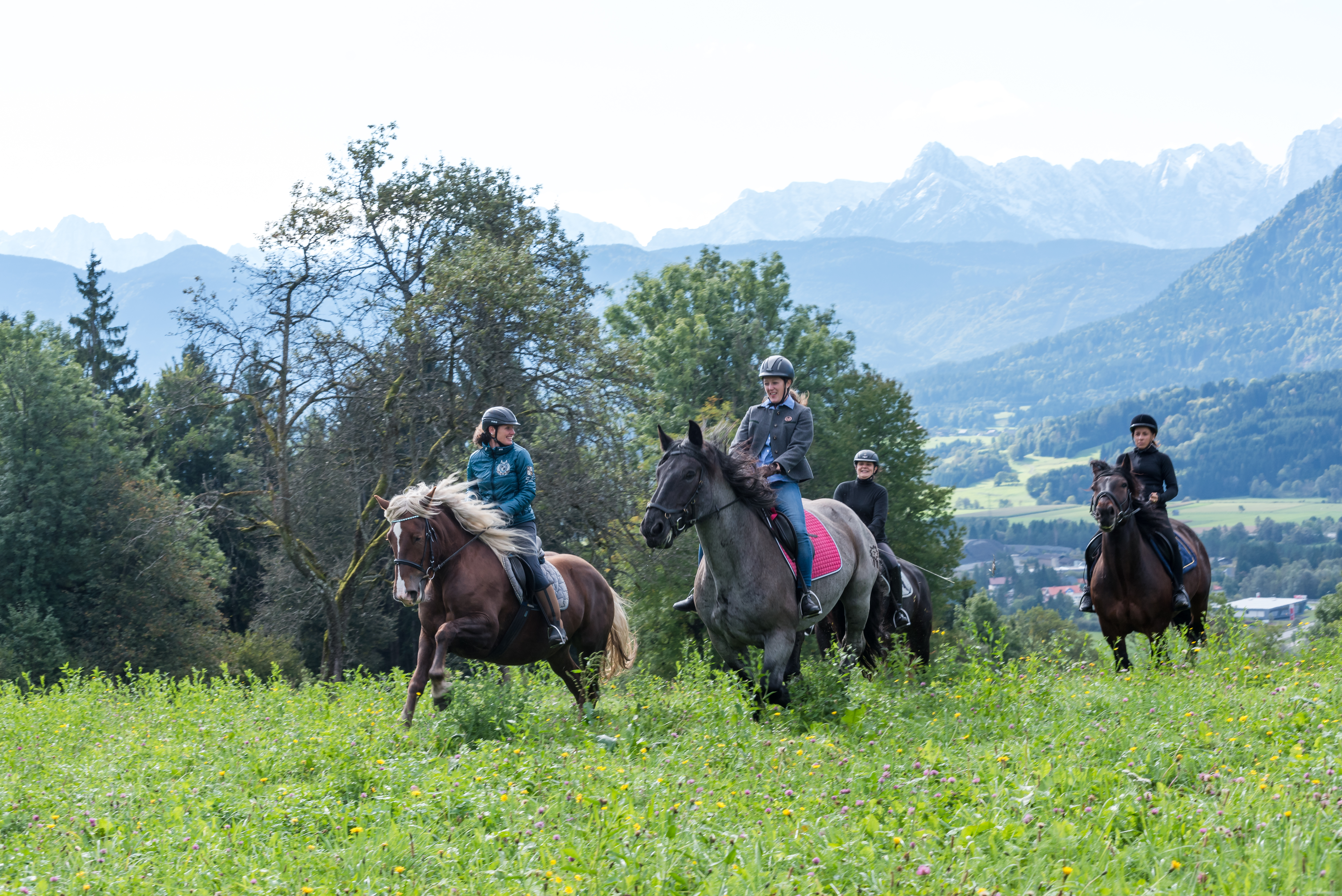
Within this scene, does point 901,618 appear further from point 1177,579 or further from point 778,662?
point 778,662

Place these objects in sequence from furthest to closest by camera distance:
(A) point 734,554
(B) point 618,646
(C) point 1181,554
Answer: (C) point 1181,554, (B) point 618,646, (A) point 734,554

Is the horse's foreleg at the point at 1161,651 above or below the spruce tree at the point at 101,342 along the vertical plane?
below

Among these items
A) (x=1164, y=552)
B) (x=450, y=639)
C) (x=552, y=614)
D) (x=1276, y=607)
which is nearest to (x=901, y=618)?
(x=1164, y=552)

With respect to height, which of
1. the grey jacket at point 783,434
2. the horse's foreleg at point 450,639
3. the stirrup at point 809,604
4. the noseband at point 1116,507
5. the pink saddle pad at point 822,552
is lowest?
the horse's foreleg at point 450,639

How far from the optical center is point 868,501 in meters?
12.7

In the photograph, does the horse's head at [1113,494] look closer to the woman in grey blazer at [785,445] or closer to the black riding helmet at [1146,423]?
the black riding helmet at [1146,423]

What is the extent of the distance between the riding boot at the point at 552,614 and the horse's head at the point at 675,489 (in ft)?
6.52

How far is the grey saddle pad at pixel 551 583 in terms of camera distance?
9.55 metres

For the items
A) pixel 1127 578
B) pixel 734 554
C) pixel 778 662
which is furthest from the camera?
pixel 1127 578

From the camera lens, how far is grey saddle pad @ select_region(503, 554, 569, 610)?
31.3 feet

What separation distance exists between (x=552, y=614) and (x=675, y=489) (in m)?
2.42

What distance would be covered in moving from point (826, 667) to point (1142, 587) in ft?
15.6

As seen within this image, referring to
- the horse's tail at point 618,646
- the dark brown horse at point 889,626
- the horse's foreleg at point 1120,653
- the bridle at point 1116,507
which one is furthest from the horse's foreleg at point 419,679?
the horse's foreleg at point 1120,653

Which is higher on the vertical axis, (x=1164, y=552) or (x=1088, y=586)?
(x=1164, y=552)
